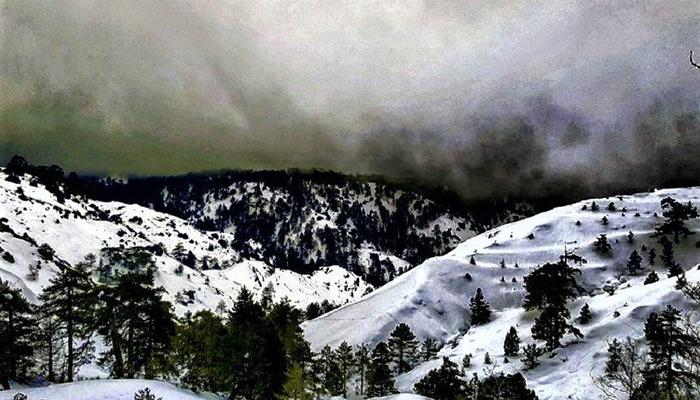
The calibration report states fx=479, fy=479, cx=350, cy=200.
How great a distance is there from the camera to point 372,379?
3479 inches

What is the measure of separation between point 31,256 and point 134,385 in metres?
159

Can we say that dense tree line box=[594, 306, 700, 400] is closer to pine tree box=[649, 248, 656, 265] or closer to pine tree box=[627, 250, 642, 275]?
pine tree box=[627, 250, 642, 275]

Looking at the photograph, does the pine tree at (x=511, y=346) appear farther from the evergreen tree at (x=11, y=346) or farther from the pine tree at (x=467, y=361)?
the evergreen tree at (x=11, y=346)

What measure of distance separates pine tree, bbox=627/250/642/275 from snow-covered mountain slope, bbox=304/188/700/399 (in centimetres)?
351

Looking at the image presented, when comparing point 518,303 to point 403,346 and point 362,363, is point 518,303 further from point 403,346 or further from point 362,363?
point 362,363

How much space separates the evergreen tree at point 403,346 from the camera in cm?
10412

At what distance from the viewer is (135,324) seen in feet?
174

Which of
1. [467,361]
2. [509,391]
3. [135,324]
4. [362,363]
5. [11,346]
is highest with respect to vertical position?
[135,324]

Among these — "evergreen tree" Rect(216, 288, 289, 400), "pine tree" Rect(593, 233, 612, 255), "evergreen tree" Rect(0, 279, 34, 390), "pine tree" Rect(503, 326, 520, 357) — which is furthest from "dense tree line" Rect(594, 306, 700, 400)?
"pine tree" Rect(593, 233, 612, 255)

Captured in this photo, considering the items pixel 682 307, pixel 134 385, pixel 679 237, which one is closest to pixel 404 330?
pixel 682 307

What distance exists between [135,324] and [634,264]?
158 metres

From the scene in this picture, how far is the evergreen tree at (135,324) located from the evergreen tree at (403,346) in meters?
56.7

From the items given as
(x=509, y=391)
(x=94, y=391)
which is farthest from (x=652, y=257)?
(x=94, y=391)

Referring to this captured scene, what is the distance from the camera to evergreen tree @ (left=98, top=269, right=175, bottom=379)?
170 ft
